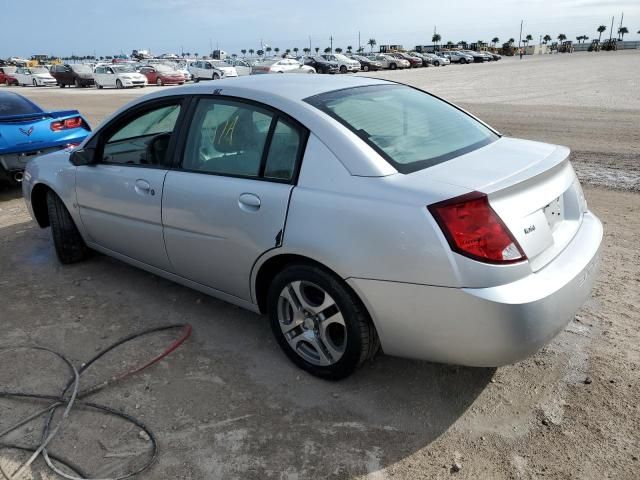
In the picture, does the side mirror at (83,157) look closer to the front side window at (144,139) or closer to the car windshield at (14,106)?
the front side window at (144,139)

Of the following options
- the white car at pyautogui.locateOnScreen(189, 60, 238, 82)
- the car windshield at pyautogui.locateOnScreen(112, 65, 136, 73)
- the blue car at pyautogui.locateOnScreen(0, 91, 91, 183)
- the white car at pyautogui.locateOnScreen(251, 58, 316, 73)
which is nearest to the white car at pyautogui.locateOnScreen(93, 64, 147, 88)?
the car windshield at pyautogui.locateOnScreen(112, 65, 136, 73)

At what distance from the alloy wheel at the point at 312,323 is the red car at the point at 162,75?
1329 inches

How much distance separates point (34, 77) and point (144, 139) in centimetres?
4178

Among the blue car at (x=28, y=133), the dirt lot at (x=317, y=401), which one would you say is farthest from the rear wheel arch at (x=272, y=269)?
the blue car at (x=28, y=133)

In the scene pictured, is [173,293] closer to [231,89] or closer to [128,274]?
[128,274]

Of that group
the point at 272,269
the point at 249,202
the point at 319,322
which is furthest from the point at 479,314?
the point at 249,202

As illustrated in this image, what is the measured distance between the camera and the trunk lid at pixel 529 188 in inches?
96.1

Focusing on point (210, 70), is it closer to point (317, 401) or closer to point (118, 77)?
point (118, 77)

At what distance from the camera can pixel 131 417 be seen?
2809 mm

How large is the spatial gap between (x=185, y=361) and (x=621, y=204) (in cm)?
495

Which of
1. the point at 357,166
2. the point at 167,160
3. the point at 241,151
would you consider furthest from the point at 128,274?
the point at 357,166

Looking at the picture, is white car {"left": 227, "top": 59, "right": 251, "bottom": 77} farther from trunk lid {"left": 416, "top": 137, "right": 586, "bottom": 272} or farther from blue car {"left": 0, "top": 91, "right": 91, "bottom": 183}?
trunk lid {"left": 416, "top": 137, "right": 586, "bottom": 272}

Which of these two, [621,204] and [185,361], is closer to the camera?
[185,361]

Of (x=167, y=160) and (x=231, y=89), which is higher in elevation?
(x=231, y=89)
